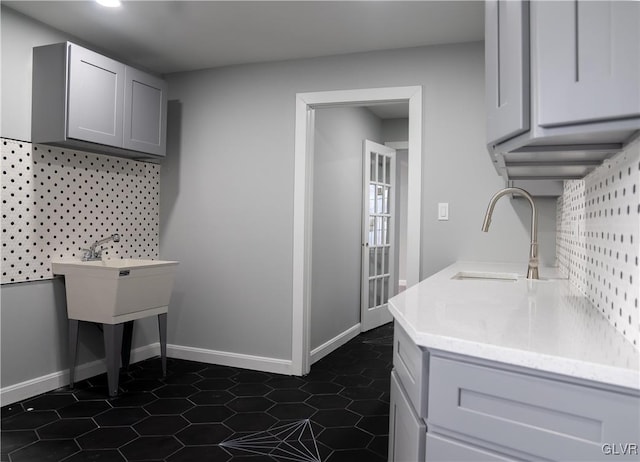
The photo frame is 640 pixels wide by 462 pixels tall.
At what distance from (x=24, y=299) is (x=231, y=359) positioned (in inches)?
57.6

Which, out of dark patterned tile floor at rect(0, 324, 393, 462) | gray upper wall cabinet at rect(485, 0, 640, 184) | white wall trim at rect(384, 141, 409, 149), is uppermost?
white wall trim at rect(384, 141, 409, 149)

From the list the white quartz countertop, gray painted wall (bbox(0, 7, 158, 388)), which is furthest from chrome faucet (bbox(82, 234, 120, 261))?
the white quartz countertop

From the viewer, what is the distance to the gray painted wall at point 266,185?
2975 millimetres

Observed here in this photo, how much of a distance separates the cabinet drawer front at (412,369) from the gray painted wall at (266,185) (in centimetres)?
178

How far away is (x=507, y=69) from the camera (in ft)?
3.84

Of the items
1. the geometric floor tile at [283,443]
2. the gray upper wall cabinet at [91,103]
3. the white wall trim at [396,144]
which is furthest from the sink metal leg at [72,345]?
the white wall trim at [396,144]

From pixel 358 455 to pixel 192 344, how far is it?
1.95m

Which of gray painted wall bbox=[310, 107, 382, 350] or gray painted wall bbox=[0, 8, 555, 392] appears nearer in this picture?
gray painted wall bbox=[0, 8, 555, 392]

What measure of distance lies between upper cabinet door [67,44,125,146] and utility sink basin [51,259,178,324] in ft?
2.64

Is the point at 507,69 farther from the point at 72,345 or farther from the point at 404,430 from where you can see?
the point at 72,345

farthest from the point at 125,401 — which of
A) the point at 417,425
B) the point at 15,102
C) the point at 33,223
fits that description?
the point at 417,425

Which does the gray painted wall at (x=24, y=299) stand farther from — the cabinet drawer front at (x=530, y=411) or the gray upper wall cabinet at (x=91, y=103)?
the cabinet drawer front at (x=530, y=411)

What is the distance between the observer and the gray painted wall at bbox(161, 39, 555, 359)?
297 centimetres

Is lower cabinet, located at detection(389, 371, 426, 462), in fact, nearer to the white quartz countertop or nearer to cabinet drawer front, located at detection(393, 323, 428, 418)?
cabinet drawer front, located at detection(393, 323, 428, 418)
